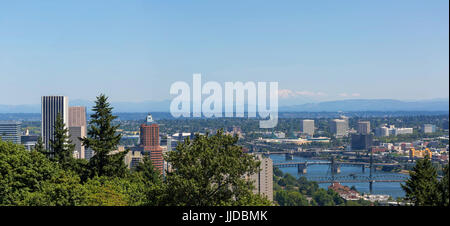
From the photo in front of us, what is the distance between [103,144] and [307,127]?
36.7 metres

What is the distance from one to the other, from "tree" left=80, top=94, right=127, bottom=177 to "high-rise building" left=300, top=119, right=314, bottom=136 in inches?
1347

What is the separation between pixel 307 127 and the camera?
4434cm

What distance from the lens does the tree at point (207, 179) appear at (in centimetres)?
492

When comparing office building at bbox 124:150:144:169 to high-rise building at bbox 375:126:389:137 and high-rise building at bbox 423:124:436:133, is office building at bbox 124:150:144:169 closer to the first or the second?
high-rise building at bbox 423:124:436:133

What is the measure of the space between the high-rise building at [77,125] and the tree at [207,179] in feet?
96.5

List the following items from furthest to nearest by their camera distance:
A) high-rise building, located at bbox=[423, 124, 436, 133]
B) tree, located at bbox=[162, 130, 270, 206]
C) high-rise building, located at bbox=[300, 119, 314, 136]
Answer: high-rise building, located at bbox=[300, 119, 314, 136], high-rise building, located at bbox=[423, 124, 436, 133], tree, located at bbox=[162, 130, 270, 206]

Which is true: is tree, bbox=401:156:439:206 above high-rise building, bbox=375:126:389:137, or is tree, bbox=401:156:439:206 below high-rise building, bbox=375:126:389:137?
above

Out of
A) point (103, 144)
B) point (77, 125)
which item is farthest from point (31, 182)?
point (77, 125)

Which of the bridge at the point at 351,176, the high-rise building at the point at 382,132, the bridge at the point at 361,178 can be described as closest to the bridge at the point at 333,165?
the bridge at the point at 351,176

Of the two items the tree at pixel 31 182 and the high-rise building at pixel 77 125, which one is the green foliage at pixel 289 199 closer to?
the tree at pixel 31 182

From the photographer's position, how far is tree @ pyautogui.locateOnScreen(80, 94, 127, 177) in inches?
350

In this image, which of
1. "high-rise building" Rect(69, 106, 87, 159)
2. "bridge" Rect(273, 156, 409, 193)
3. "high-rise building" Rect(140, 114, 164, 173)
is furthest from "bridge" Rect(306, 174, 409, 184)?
"high-rise building" Rect(69, 106, 87, 159)

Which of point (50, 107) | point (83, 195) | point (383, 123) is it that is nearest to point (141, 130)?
point (50, 107)
